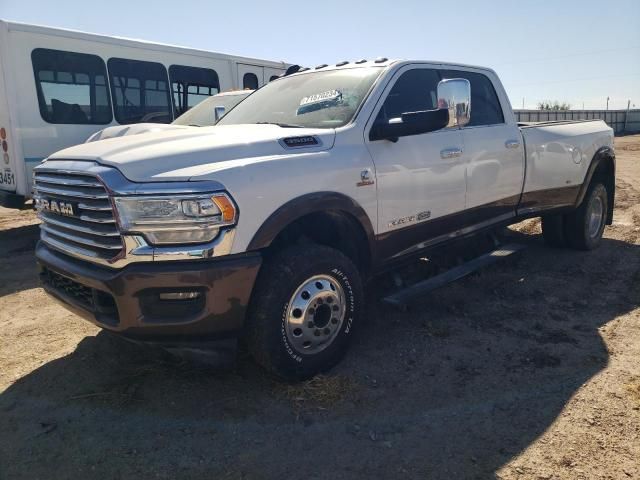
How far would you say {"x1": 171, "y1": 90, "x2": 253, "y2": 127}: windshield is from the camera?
7.52 meters

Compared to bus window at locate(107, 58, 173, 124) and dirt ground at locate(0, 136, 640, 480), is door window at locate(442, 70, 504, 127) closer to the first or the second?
dirt ground at locate(0, 136, 640, 480)

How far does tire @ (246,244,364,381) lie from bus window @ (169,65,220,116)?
7615 mm

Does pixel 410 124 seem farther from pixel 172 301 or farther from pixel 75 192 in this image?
pixel 75 192

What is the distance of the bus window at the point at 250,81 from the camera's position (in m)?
11.2

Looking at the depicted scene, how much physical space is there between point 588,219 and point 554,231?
1.30 ft

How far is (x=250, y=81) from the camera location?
11.3 metres

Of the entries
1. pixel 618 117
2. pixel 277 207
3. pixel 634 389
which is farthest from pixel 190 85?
pixel 618 117

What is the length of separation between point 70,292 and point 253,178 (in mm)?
1351

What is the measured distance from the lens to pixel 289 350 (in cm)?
311

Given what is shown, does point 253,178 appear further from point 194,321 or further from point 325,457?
point 325,457

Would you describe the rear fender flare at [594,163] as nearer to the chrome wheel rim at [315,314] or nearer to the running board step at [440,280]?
the running board step at [440,280]

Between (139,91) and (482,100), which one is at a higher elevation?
(139,91)

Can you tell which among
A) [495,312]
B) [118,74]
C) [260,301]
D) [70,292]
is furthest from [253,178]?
[118,74]

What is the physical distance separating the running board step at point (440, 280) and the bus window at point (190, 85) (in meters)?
6.98
